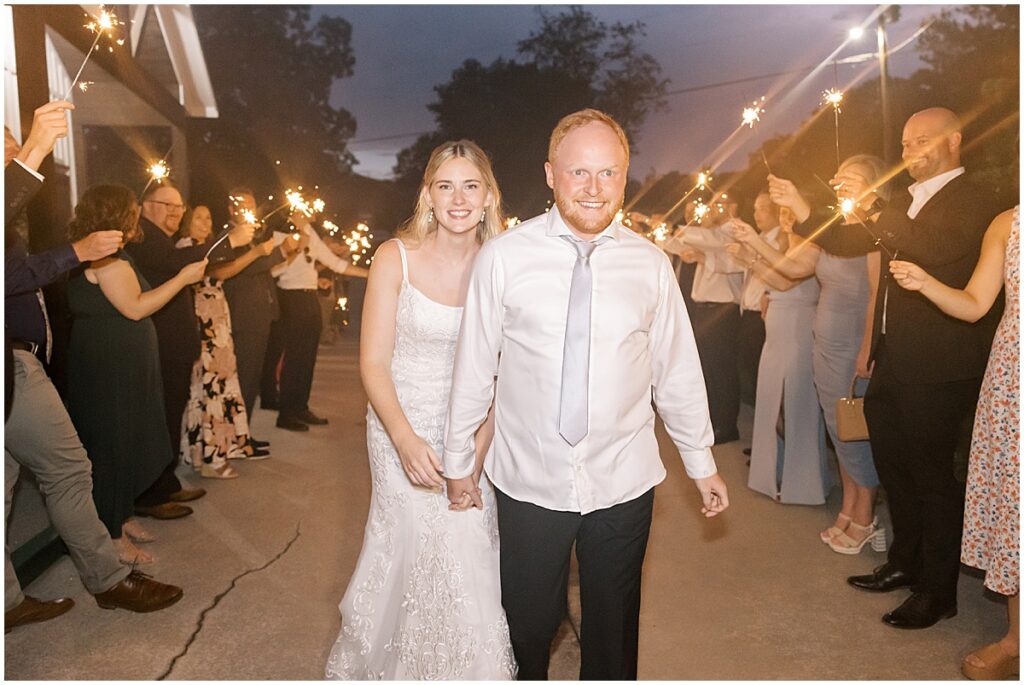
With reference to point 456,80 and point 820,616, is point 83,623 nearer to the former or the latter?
point 820,616

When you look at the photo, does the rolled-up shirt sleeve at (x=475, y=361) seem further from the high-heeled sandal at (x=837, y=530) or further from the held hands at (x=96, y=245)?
the high-heeled sandal at (x=837, y=530)

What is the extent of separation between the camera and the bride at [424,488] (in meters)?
2.94

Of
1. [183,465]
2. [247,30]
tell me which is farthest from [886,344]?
[247,30]

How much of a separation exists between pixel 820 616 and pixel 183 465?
501cm

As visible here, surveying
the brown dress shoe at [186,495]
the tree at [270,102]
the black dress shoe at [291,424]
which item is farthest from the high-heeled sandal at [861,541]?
the tree at [270,102]

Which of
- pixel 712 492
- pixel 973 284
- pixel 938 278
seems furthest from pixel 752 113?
pixel 712 492

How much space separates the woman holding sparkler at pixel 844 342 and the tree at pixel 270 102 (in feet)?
37.3

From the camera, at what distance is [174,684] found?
3238mm

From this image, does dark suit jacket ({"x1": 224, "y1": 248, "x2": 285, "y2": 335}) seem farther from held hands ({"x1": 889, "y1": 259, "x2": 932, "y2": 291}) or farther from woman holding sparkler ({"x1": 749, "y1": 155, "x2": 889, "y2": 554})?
held hands ({"x1": 889, "y1": 259, "x2": 932, "y2": 291})

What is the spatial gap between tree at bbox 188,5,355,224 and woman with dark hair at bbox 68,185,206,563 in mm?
9979

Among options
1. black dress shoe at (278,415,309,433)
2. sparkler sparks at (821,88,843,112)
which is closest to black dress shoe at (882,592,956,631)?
sparkler sparks at (821,88,843,112)

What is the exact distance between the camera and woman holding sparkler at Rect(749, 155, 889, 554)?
187 inches

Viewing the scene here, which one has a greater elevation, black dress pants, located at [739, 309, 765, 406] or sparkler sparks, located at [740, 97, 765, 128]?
sparkler sparks, located at [740, 97, 765, 128]

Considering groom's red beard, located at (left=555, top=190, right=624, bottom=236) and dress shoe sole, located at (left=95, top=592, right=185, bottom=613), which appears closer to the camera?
groom's red beard, located at (left=555, top=190, right=624, bottom=236)
